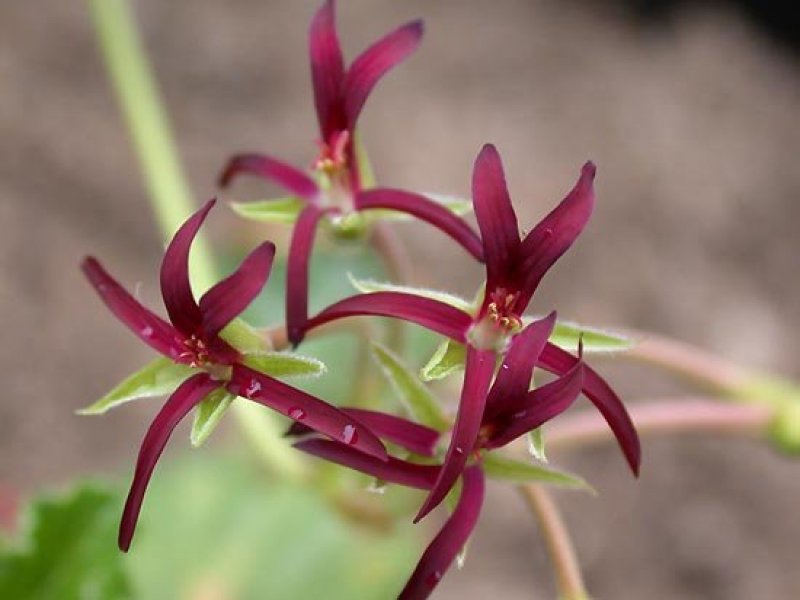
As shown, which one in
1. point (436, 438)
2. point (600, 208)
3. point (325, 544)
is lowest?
point (325, 544)

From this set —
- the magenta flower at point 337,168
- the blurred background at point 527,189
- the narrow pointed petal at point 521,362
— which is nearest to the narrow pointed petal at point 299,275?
the magenta flower at point 337,168

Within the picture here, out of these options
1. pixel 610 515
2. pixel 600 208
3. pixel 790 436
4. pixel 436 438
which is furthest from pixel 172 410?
pixel 600 208

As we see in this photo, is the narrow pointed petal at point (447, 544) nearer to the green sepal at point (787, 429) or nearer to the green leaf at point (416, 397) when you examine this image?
the green leaf at point (416, 397)

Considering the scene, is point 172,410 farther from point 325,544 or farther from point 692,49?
point 692,49

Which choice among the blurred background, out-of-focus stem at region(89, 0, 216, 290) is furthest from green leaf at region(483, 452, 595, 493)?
the blurred background

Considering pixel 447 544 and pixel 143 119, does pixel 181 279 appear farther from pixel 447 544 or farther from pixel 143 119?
pixel 143 119

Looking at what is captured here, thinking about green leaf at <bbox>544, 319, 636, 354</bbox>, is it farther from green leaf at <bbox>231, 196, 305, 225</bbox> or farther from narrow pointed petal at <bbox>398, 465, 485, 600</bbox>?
green leaf at <bbox>231, 196, 305, 225</bbox>

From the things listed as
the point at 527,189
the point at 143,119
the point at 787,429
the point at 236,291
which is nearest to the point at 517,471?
the point at 236,291
